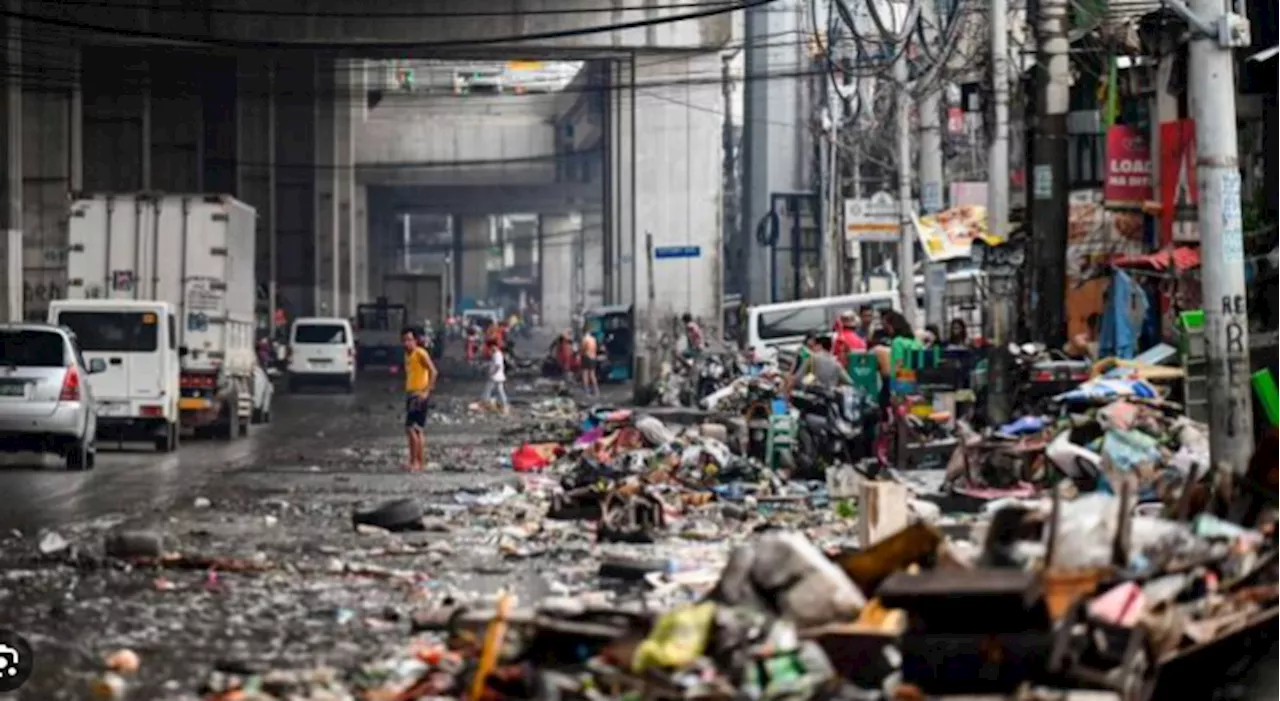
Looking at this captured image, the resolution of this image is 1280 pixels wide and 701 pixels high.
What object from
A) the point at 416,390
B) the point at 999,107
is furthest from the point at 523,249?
the point at 416,390

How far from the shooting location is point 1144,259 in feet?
88.3

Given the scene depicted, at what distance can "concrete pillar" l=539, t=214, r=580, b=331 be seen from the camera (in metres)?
144

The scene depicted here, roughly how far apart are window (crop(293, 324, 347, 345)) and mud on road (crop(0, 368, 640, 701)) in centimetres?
3247

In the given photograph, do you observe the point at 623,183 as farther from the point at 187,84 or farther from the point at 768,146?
the point at 768,146

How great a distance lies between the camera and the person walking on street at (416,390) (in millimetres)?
26719

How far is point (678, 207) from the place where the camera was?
187 feet

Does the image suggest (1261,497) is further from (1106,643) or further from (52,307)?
(52,307)

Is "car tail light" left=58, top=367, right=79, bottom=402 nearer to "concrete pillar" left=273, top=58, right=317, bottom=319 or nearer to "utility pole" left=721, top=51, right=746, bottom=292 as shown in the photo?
"utility pole" left=721, top=51, right=746, bottom=292

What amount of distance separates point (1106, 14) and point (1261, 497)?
67.0 ft

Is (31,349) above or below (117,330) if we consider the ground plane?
below

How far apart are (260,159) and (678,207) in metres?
21.3

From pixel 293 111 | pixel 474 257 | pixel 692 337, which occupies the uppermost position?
pixel 293 111

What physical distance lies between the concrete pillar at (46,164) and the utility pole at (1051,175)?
27211 millimetres

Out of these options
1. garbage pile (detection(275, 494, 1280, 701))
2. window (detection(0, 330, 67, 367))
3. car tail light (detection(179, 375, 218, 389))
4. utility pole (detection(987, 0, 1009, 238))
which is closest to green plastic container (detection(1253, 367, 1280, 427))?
garbage pile (detection(275, 494, 1280, 701))
